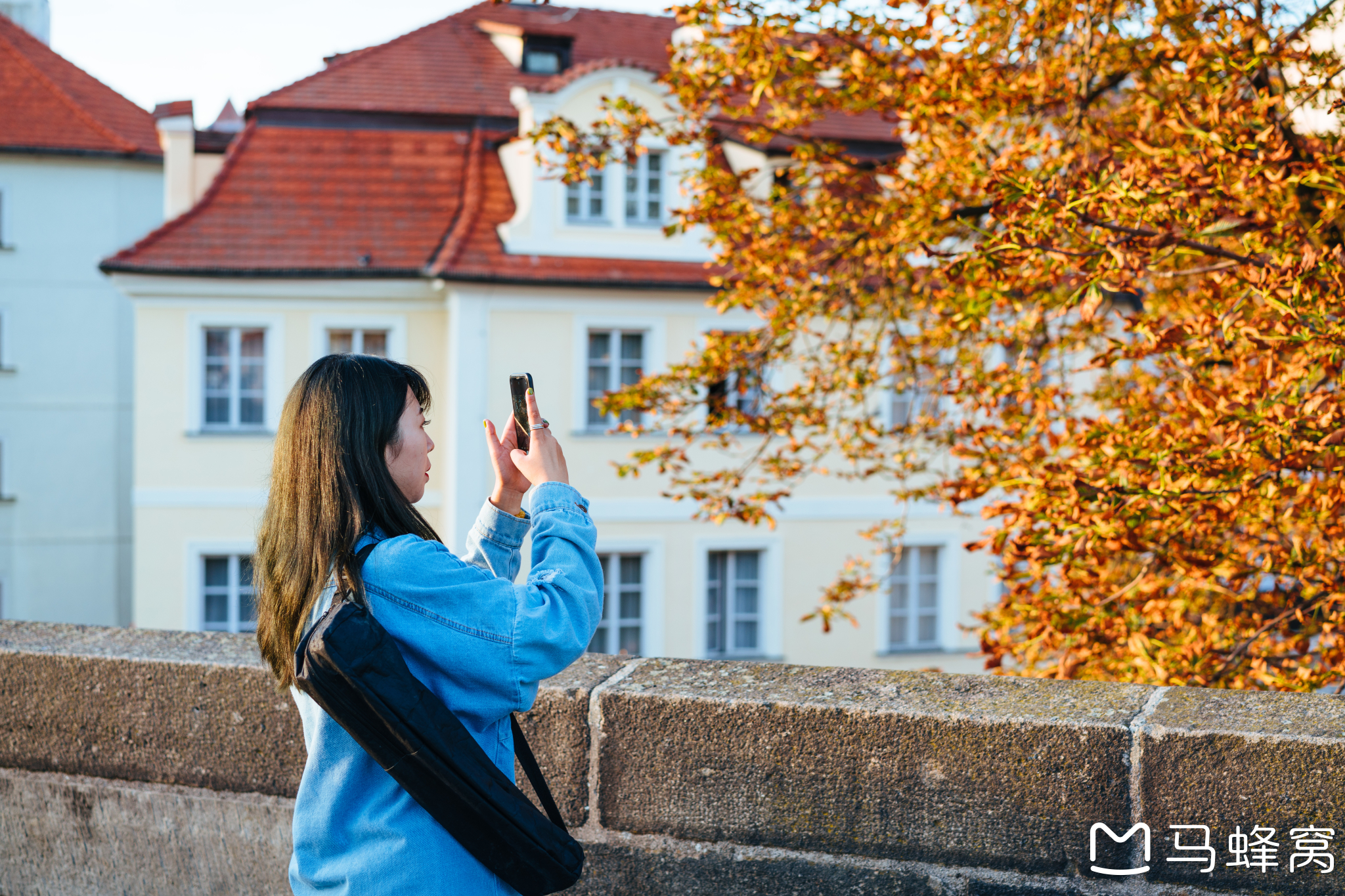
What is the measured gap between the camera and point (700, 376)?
5059mm

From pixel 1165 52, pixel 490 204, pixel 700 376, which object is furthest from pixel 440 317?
pixel 1165 52

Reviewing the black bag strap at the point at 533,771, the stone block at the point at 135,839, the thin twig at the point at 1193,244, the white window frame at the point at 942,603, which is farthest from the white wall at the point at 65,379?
the black bag strap at the point at 533,771

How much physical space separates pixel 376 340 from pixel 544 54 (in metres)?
5.55

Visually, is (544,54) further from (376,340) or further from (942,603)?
(942,603)

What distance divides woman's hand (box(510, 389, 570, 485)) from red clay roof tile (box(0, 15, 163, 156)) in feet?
82.2

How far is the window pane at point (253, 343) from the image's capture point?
57.0 feet

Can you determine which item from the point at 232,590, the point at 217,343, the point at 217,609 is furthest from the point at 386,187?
the point at 217,609

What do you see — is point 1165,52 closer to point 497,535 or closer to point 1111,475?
point 1111,475

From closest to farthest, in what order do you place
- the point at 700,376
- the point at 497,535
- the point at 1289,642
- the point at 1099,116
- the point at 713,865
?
the point at 497,535
the point at 713,865
the point at 1289,642
the point at 700,376
the point at 1099,116

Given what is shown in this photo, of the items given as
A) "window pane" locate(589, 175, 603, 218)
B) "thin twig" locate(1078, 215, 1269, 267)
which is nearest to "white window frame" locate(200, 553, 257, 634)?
"window pane" locate(589, 175, 603, 218)

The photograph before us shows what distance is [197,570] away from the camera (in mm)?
17234

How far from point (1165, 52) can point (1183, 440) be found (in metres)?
1.55

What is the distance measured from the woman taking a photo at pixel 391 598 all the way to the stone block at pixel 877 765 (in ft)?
1.66

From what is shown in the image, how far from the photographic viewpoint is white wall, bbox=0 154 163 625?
2389cm
